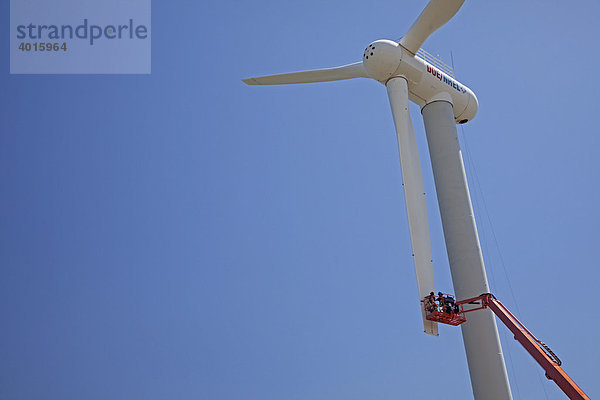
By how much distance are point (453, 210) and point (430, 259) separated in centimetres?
287

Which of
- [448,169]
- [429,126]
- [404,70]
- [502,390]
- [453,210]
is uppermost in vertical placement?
[404,70]

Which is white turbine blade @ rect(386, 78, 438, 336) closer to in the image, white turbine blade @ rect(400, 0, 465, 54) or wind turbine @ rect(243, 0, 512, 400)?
wind turbine @ rect(243, 0, 512, 400)

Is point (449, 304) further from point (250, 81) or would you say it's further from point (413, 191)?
point (250, 81)

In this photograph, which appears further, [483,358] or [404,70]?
[404,70]

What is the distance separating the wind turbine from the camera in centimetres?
2434

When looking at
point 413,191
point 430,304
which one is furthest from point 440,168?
point 430,304

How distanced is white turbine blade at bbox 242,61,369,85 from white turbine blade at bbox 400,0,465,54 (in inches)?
100

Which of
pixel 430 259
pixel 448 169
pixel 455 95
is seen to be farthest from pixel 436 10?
pixel 430 259

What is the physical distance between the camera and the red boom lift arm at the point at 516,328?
1925cm

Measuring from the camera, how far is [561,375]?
64.4 ft

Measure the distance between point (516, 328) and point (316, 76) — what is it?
15.6 meters

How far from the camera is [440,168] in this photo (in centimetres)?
2728

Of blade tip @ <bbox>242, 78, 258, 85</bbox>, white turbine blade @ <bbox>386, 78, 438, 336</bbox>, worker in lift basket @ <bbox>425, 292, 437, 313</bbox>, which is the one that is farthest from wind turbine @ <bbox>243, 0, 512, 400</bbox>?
blade tip @ <bbox>242, 78, 258, 85</bbox>

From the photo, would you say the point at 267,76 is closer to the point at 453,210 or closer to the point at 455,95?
the point at 455,95
